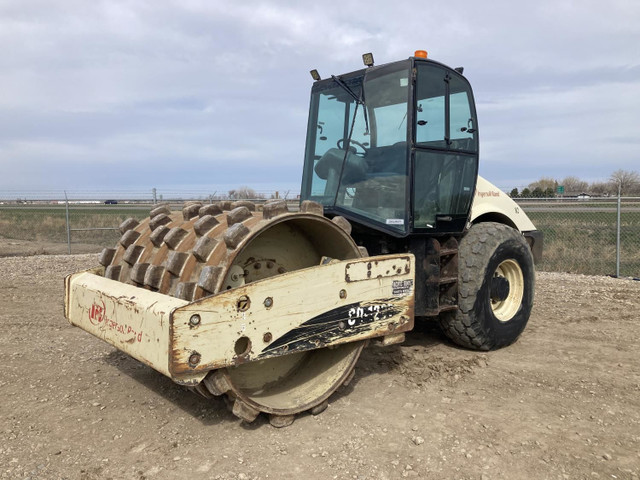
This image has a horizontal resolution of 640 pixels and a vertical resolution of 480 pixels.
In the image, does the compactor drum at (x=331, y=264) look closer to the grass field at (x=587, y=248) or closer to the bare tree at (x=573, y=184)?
the grass field at (x=587, y=248)

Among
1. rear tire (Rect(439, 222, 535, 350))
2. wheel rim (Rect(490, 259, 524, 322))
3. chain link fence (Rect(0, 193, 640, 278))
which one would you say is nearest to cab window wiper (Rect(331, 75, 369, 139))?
rear tire (Rect(439, 222, 535, 350))

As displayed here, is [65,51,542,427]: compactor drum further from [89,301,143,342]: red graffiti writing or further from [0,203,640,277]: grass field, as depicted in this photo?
[0,203,640,277]: grass field

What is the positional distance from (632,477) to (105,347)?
4241 mm

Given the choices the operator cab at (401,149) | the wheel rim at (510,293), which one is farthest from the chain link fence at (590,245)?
the operator cab at (401,149)

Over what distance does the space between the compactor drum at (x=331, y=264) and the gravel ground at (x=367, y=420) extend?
31 cm

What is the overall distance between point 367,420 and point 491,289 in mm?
2075

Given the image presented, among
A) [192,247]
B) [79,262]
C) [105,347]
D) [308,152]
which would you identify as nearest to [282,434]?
[192,247]

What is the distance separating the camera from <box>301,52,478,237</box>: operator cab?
441 cm

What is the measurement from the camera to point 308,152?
5.22 metres

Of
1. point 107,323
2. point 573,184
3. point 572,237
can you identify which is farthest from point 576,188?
point 107,323

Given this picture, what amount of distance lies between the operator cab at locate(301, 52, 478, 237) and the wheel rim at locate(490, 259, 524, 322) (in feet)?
2.44

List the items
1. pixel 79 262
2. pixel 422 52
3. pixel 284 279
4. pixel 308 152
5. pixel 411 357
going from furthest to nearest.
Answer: pixel 79 262 < pixel 308 152 < pixel 411 357 < pixel 422 52 < pixel 284 279

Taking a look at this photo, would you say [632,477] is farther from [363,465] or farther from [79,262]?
[79,262]

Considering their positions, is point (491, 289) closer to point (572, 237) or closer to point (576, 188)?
point (572, 237)
